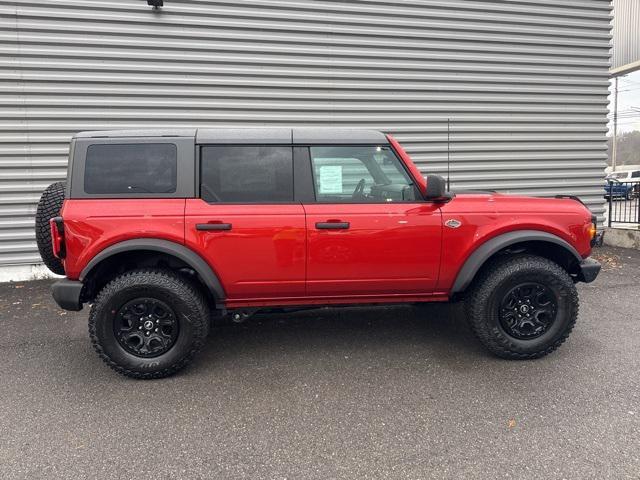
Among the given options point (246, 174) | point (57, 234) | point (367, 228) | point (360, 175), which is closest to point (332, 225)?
point (367, 228)

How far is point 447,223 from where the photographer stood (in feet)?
10.3

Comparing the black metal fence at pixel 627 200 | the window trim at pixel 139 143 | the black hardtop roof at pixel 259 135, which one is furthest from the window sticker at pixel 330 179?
the black metal fence at pixel 627 200

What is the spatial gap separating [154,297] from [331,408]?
57.8 inches

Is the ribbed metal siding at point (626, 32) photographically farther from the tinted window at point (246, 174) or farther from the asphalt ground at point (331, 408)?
the tinted window at point (246, 174)

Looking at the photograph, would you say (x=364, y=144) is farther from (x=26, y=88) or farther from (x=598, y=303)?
(x=26, y=88)

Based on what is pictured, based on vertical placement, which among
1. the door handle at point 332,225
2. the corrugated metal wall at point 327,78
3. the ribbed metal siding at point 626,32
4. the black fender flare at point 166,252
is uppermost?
the ribbed metal siding at point 626,32

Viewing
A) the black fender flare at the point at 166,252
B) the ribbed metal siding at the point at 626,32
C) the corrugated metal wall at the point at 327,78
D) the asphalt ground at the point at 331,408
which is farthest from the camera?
the ribbed metal siding at the point at 626,32

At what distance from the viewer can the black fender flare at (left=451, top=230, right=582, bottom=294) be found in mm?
3125

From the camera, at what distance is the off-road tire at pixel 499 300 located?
3154 mm

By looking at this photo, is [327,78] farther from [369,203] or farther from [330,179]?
[369,203]

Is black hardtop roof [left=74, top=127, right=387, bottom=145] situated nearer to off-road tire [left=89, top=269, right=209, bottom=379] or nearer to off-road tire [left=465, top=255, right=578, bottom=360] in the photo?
off-road tire [left=89, top=269, right=209, bottom=379]

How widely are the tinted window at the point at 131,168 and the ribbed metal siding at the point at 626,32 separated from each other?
10330mm

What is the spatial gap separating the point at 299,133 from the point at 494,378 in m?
2.33

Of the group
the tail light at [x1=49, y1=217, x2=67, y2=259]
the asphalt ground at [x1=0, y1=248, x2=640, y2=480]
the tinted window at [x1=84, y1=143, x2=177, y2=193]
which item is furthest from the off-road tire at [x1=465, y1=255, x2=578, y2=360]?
the tail light at [x1=49, y1=217, x2=67, y2=259]
